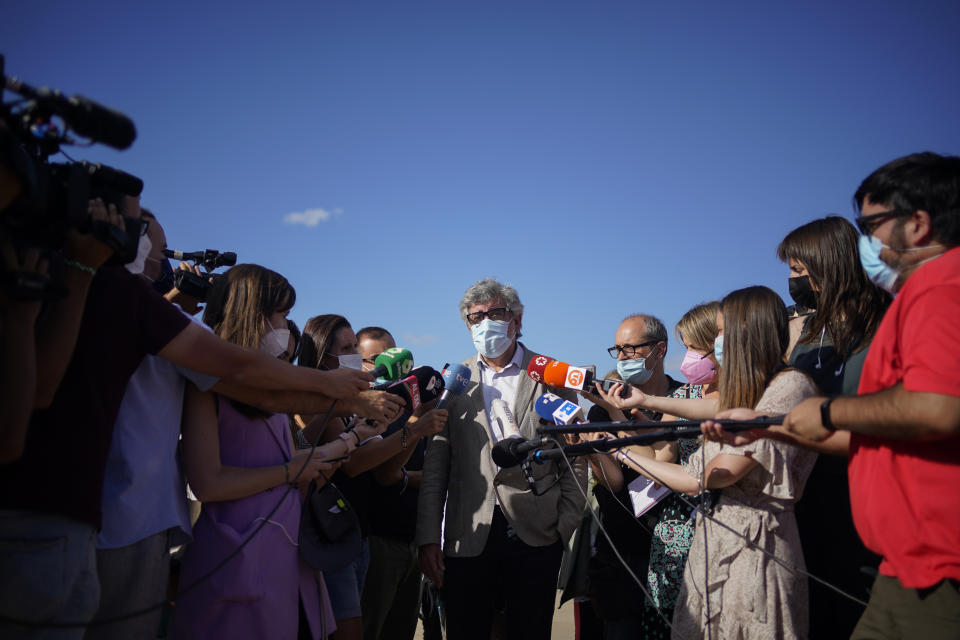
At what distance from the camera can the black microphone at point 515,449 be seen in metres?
3.32

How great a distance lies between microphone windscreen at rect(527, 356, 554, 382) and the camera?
14.5ft

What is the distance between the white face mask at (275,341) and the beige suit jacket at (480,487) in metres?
1.36

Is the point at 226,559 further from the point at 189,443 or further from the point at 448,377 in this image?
the point at 448,377

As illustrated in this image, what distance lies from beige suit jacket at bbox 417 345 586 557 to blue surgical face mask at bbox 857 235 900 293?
2.04m

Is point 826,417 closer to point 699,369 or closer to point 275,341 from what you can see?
point 699,369

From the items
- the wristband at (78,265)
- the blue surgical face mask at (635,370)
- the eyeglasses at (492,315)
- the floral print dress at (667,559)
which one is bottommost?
the floral print dress at (667,559)

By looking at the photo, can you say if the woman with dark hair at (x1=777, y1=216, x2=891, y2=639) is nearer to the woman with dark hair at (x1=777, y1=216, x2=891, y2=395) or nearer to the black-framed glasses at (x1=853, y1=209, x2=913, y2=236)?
the woman with dark hair at (x1=777, y1=216, x2=891, y2=395)

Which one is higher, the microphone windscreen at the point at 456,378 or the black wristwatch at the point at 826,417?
the microphone windscreen at the point at 456,378

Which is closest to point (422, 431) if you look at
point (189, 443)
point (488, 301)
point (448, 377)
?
point (448, 377)

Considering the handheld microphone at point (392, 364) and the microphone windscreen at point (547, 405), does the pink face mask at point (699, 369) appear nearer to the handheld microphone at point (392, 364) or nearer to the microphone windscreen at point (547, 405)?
the microphone windscreen at point (547, 405)

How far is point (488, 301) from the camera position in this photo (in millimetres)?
4816

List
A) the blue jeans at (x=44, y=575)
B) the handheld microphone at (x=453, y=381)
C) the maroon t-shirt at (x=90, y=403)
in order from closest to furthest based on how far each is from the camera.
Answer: the blue jeans at (x=44, y=575), the maroon t-shirt at (x=90, y=403), the handheld microphone at (x=453, y=381)

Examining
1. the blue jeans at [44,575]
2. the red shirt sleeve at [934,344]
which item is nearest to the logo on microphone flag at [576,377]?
the red shirt sleeve at [934,344]

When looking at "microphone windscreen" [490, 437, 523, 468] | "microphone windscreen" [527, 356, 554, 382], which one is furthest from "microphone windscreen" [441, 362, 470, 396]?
"microphone windscreen" [490, 437, 523, 468]
